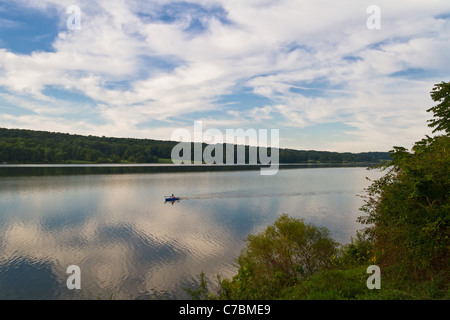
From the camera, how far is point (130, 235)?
1313 inches

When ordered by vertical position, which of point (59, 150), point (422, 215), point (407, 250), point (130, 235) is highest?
point (59, 150)

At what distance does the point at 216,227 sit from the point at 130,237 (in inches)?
444

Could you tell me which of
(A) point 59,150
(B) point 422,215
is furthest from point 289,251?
(A) point 59,150

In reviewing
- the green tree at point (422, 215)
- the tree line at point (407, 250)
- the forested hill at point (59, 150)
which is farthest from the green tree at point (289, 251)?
the forested hill at point (59, 150)

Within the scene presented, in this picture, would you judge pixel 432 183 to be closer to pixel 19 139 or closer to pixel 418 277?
pixel 418 277

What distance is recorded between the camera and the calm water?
21062 mm

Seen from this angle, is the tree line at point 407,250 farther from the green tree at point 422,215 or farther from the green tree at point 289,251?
the green tree at point 289,251

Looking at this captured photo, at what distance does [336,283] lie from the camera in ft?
34.1

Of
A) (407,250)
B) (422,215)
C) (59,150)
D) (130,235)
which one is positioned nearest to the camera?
(422,215)

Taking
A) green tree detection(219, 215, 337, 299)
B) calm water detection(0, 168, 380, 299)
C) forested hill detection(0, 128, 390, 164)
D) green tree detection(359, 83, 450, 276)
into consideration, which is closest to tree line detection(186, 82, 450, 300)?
green tree detection(359, 83, 450, 276)

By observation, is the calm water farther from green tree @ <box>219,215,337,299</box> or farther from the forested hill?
the forested hill

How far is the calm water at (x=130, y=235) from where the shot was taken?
21062mm

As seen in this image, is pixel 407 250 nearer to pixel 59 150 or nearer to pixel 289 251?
pixel 289 251

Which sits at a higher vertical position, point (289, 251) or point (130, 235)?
point (289, 251)
